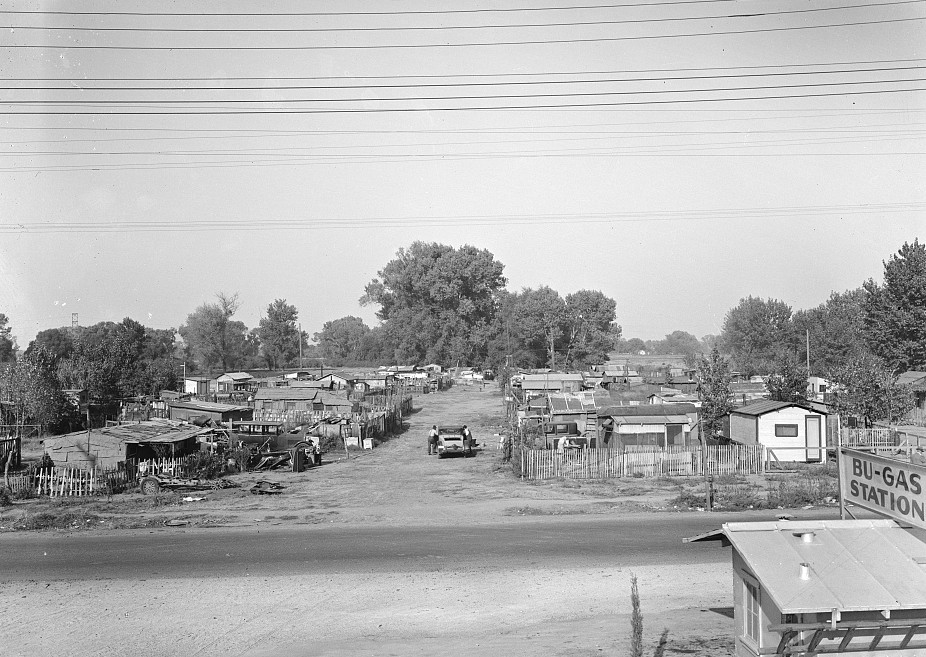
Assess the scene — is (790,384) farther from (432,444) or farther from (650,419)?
(432,444)

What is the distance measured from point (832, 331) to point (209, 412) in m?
95.7

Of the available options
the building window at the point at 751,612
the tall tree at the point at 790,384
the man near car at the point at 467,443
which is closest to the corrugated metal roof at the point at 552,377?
the tall tree at the point at 790,384

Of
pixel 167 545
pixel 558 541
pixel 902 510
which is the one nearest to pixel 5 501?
pixel 167 545

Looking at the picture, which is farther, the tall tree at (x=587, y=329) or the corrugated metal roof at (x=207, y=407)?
the tall tree at (x=587, y=329)

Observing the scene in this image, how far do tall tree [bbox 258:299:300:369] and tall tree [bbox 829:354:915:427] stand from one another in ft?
383

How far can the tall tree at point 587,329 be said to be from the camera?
5049 inches

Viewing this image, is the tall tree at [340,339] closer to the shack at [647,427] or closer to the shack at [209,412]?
the shack at [209,412]

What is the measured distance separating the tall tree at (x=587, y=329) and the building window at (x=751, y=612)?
11233cm

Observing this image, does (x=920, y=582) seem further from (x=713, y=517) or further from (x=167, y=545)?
(x=167, y=545)

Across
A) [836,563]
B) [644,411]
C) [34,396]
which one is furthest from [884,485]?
[34,396]

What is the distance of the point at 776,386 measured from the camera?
167ft

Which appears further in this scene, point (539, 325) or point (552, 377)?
point (539, 325)

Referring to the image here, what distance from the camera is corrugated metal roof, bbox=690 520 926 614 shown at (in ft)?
29.2

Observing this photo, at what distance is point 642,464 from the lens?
31.9 meters
